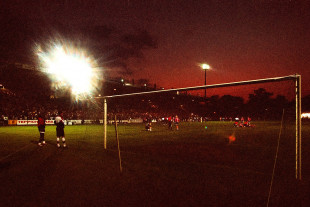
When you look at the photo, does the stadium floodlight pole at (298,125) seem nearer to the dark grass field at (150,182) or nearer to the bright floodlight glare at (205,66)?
the dark grass field at (150,182)

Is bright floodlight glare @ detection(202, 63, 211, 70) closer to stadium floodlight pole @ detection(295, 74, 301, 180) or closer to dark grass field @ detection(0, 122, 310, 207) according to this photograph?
dark grass field @ detection(0, 122, 310, 207)


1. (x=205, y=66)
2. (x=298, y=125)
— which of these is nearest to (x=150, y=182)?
(x=298, y=125)

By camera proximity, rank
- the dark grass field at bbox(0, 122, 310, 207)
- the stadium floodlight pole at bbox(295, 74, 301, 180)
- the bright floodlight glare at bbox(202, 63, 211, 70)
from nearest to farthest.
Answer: the dark grass field at bbox(0, 122, 310, 207) → the stadium floodlight pole at bbox(295, 74, 301, 180) → the bright floodlight glare at bbox(202, 63, 211, 70)

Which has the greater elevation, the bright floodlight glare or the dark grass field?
the bright floodlight glare

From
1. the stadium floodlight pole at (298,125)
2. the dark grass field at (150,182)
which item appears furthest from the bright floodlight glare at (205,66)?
the stadium floodlight pole at (298,125)

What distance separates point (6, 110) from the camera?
1364 inches

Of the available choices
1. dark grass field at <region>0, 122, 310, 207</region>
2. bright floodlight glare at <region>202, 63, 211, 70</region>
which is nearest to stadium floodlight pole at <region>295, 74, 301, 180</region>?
dark grass field at <region>0, 122, 310, 207</region>

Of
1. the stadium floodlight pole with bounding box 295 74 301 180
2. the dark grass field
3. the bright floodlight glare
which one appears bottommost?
the dark grass field

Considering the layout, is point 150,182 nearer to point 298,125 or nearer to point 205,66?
point 298,125

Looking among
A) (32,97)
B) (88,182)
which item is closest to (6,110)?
(32,97)

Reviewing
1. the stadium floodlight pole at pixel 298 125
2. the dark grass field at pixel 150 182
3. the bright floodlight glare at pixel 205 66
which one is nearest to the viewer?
the dark grass field at pixel 150 182

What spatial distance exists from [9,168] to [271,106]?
44.2 metres

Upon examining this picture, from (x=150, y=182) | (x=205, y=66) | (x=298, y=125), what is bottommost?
(x=150, y=182)

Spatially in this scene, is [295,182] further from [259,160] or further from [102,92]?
[102,92]
